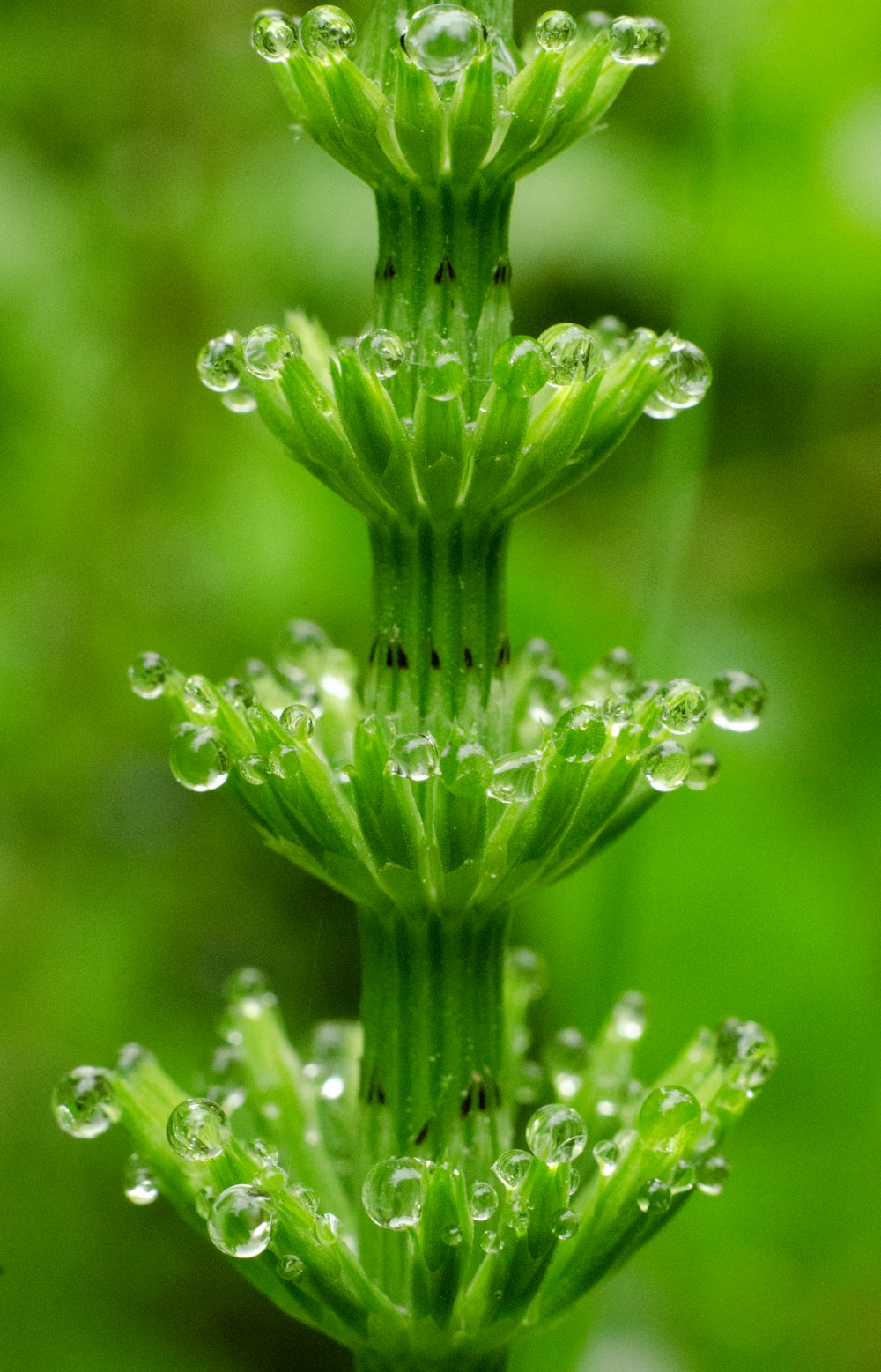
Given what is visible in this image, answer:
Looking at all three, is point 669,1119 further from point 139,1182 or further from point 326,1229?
point 139,1182

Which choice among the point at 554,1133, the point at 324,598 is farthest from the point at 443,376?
the point at 324,598

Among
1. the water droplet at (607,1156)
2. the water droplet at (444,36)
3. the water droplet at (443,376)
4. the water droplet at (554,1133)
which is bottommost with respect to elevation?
the water droplet at (607,1156)

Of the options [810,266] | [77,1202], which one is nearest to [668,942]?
[77,1202]

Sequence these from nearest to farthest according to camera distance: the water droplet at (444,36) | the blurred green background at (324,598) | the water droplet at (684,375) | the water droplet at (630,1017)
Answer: the water droplet at (444,36) → the water droplet at (684,375) → the water droplet at (630,1017) → the blurred green background at (324,598)

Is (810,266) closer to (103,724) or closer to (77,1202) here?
(103,724)

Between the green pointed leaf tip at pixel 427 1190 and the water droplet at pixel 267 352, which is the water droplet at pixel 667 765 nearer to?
the green pointed leaf tip at pixel 427 1190

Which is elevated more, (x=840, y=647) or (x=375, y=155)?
(x=375, y=155)

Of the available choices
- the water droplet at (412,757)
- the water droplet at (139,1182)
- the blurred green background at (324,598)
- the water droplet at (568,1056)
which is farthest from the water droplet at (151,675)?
the blurred green background at (324,598)
